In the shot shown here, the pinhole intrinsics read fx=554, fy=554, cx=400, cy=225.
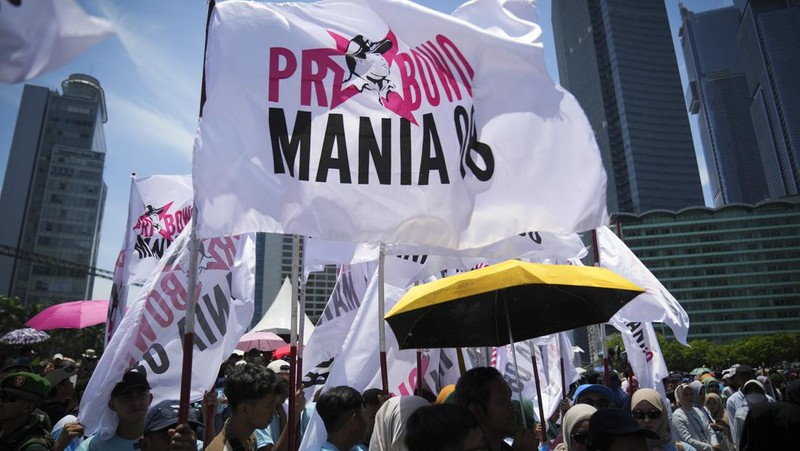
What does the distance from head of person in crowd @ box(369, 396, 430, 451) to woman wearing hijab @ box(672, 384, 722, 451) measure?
16.9 feet

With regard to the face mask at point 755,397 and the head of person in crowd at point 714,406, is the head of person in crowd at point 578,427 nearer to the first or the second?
the face mask at point 755,397

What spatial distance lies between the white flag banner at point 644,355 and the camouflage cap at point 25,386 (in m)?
6.76

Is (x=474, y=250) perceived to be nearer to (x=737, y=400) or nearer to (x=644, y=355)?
(x=644, y=355)

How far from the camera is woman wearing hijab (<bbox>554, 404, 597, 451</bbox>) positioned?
3730 mm

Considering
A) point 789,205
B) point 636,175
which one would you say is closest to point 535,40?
point 789,205

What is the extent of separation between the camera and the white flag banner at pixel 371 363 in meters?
5.37

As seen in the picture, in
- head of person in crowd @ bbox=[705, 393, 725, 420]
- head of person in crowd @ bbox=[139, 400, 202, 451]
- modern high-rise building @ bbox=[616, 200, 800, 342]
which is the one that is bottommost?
head of person in crowd @ bbox=[705, 393, 725, 420]

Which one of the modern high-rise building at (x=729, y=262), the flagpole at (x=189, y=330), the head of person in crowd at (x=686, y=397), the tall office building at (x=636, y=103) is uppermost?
the tall office building at (x=636, y=103)

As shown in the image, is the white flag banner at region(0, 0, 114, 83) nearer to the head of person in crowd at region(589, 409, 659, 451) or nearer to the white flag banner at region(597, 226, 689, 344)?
the head of person in crowd at region(589, 409, 659, 451)

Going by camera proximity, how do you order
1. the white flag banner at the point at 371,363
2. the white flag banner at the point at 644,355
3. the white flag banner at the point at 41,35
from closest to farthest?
the white flag banner at the point at 41,35, the white flag banner at the point at 371,363, the white flag banner at the point at 644,355

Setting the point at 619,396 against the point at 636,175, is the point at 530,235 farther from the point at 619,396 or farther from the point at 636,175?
the point at 636,175

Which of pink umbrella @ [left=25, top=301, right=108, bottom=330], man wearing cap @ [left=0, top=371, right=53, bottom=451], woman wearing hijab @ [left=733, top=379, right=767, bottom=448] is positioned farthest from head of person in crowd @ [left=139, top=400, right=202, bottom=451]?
woman wearing hijab @ [left=733, top=379, right=767, bottom=448]

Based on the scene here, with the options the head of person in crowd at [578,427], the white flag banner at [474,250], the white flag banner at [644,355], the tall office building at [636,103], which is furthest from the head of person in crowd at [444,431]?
the tall office building at [636,103]

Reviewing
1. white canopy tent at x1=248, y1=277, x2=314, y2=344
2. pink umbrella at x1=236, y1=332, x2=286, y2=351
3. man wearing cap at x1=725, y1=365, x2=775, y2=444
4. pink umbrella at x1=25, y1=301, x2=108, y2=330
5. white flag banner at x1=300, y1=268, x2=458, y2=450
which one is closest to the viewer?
white flag banner at x1=300, y1=268, x2=458, y2=450
